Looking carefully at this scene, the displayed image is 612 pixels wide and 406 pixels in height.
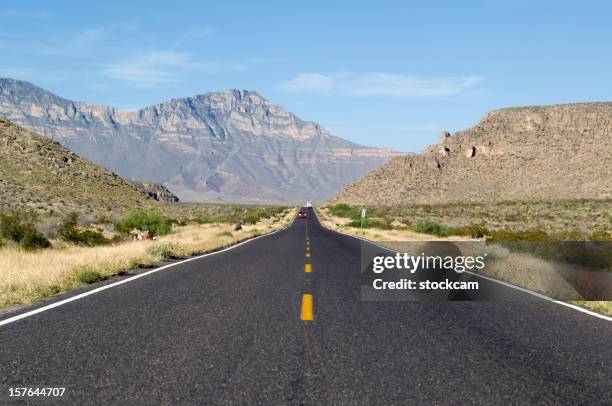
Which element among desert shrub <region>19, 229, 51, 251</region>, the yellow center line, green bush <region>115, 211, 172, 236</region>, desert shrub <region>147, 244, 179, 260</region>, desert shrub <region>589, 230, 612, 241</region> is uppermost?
the yellow center line

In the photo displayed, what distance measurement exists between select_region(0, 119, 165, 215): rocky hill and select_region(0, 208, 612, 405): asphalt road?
39.8 meters

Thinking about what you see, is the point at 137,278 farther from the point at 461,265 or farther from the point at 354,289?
the point at 461,265

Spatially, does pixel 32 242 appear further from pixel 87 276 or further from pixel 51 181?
pixel 51 181

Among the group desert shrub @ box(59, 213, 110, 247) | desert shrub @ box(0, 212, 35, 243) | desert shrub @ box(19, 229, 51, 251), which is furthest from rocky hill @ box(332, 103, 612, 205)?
desert shrub @ box(0, 212, 35, 243)

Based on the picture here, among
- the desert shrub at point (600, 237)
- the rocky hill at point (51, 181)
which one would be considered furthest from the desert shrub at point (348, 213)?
the desert shrub at point (600, 237)

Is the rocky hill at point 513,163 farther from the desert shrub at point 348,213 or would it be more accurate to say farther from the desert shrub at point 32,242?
the desert shrub at point 32,242

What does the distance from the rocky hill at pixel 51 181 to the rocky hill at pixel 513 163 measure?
69.2 meters

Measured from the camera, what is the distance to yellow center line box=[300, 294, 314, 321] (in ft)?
26.0

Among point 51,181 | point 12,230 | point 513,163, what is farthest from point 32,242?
point 513,163

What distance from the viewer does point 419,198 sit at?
120562 mm

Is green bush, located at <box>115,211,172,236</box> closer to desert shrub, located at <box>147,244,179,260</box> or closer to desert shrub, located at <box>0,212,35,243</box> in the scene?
desert shrub, located at <box>0,212,35,243</box>

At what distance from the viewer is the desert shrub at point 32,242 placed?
21123 millimetres

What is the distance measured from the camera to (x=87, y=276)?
1145 cm

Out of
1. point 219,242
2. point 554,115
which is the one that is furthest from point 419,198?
point 219,242
